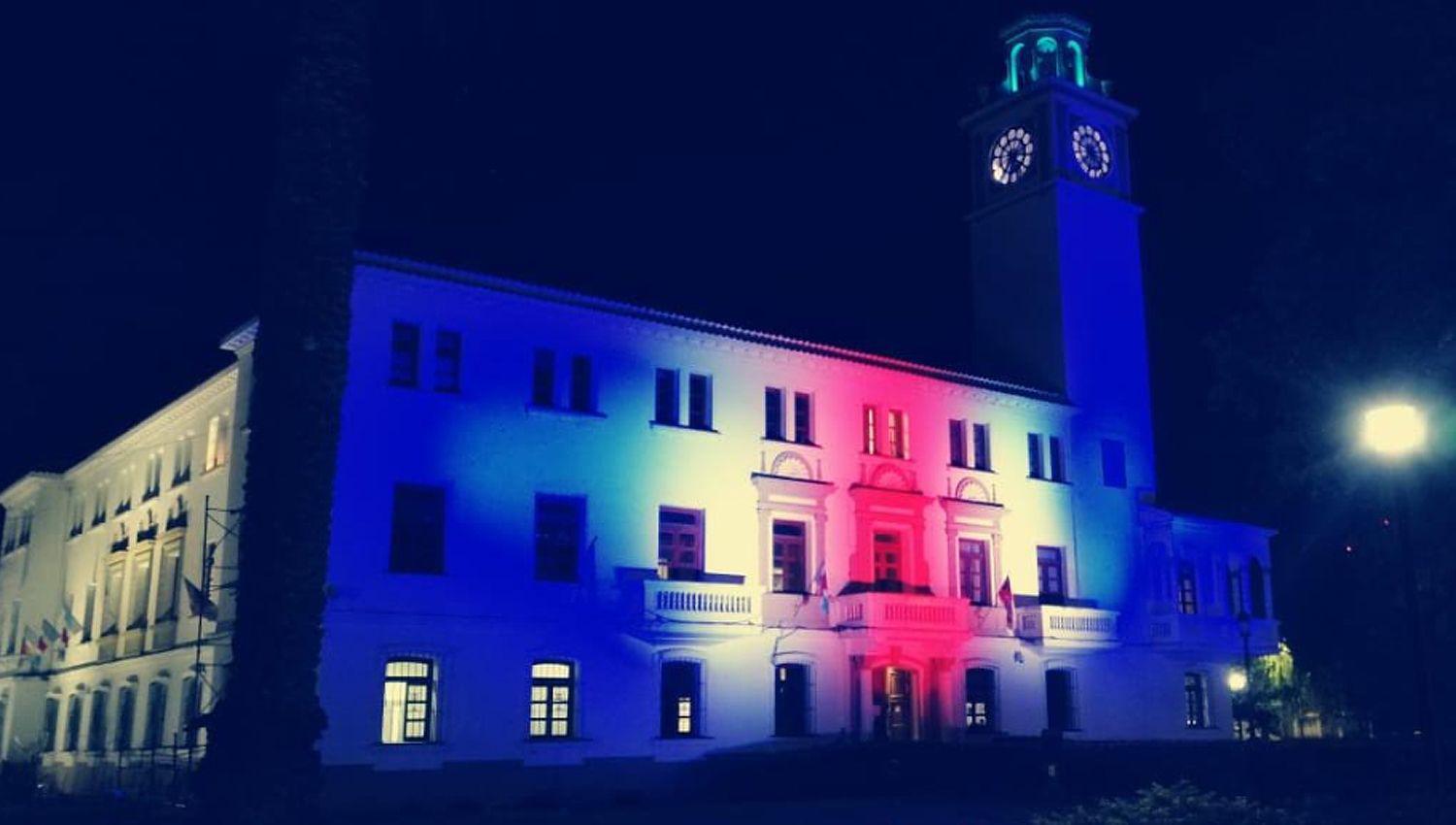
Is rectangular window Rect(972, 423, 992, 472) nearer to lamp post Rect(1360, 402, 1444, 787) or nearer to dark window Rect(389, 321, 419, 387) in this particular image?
dark window Rect(389, 321, 419, 387)

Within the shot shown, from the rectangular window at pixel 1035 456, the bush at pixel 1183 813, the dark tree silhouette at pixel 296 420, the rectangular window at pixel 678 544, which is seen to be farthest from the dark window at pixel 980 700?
the dark tree silhouette at pixel 296 420

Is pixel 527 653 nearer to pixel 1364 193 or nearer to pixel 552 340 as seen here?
pixel 552 340

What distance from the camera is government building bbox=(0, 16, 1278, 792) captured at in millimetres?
30094

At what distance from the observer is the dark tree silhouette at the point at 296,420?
1728 centimetres

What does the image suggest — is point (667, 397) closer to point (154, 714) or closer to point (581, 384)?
point (581, 384)

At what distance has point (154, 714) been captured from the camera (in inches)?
1449

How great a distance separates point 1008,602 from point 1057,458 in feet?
21.1

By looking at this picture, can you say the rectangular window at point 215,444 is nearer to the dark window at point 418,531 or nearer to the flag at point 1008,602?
the dark window at point 418,531

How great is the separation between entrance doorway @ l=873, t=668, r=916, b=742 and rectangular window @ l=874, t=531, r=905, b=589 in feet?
8.88

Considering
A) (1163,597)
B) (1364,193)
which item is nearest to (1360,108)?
(1364,193)

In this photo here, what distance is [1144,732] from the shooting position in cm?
4275

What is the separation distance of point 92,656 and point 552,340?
904 inches

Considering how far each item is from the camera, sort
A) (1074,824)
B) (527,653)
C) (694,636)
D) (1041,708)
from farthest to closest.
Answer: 1. (1041,708)
2. (694,636)
3. (527,653)
4. (1074,824)

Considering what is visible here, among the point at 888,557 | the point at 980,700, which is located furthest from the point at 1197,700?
the point at 888,557
